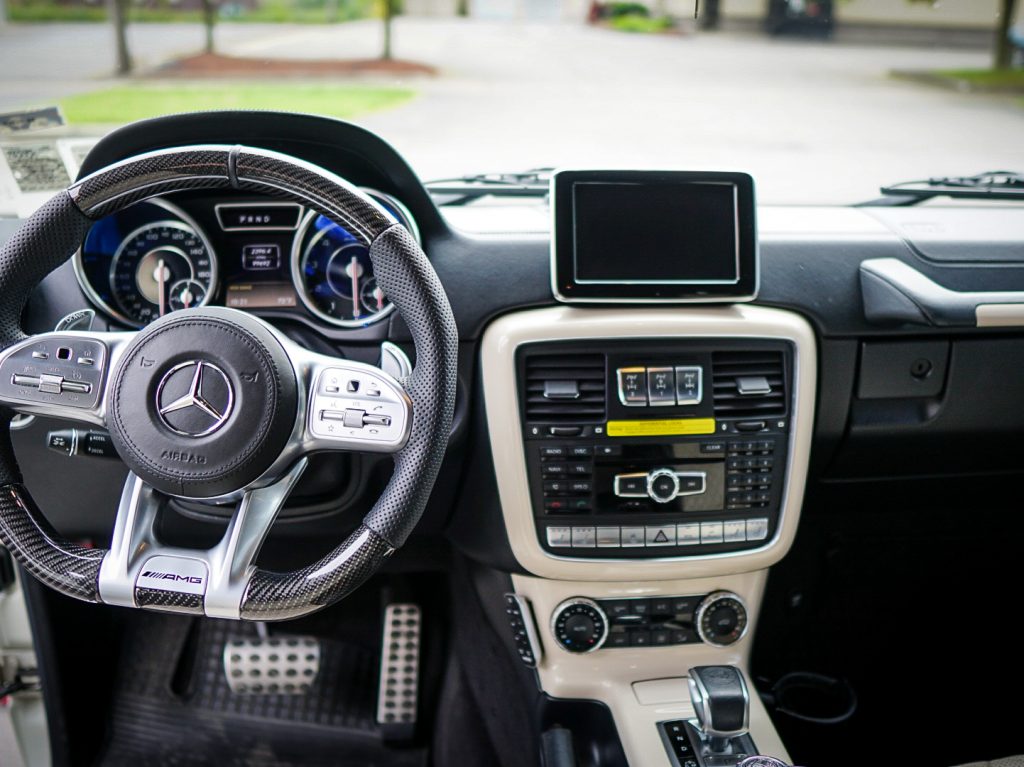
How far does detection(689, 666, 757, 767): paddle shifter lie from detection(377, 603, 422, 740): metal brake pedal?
81 centimetres

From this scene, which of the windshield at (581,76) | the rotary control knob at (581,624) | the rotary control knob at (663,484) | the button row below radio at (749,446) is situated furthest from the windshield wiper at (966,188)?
the rotary control knob at (581,624)

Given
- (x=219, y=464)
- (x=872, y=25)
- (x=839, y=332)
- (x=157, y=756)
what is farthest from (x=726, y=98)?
(x=157, y=756)

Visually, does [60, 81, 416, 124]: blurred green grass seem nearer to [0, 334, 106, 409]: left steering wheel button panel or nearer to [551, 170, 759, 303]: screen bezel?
[551, 170, 759, 303]: screen bezel

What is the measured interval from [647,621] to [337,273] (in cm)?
87

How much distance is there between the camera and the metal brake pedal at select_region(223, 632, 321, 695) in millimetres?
2203

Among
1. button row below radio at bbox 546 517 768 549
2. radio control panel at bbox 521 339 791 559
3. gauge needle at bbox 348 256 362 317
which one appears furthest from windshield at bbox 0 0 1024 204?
button row below radio at bbox 546 517 768 549

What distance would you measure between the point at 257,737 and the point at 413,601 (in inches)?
18.5

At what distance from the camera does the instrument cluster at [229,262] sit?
159 centimetres

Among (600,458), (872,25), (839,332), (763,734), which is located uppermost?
(872,25)

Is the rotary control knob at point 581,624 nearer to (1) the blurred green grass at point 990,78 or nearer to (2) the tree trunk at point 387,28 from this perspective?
(2) the tree trunk at point 387,28

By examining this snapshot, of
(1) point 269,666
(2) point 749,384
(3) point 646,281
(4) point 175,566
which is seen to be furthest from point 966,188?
(1) point 269,666

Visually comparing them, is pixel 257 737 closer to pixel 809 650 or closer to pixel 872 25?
pixel 809 650

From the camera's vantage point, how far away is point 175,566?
124 centimetres

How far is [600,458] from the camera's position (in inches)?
65.1
